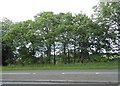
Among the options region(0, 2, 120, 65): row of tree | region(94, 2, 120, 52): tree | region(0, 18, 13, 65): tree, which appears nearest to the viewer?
region(94, 2, 120, 52): tree

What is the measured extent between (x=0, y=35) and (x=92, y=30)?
20.7ft

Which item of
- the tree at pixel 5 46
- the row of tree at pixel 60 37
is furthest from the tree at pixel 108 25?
the tree at pixel 5 46

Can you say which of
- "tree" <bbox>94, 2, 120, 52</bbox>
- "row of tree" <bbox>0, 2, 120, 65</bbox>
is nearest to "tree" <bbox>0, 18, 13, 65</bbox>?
"row of tree" <bbox>0, 2, 120, 65</bbox>

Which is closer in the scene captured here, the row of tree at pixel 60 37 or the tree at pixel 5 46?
the row of tree at pixel 60 37

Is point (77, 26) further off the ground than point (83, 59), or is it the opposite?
point (77, 26)

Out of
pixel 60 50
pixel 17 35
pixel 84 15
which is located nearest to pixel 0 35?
pixel 17 35

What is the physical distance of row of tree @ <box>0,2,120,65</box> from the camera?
17.8 metres

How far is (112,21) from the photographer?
17641mm

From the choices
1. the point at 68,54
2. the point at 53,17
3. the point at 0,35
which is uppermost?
the point at 53,17

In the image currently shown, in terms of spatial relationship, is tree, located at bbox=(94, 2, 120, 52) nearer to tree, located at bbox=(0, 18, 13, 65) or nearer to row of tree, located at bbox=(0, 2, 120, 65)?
row of tree, located at bbox=(0, 2, 120, 65)

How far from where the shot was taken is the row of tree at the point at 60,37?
17750 millimetres

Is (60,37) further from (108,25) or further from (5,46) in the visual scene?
(5,46)

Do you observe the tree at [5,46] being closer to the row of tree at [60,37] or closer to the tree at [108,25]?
the row of tree at [60,37]

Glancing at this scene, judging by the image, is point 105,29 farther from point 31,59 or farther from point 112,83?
point 112,83
